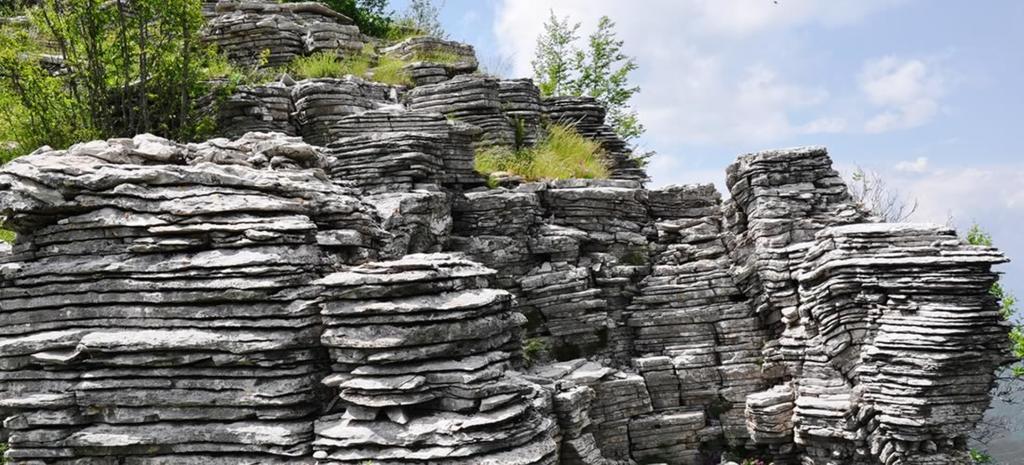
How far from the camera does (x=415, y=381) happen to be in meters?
8.05

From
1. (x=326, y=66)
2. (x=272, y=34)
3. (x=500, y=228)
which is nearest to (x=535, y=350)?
(x=500, y=228)

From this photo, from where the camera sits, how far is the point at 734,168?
16203 mm

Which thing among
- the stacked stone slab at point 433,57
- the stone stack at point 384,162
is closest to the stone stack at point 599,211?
the stone stack at point 384,162

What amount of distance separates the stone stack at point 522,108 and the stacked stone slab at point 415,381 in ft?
38.0

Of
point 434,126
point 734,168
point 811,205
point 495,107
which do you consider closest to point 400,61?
point 495,107

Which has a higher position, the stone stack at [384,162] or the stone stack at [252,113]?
the stone stack at [252,113]

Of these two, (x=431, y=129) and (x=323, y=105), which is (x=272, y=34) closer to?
(x=323, y=105)

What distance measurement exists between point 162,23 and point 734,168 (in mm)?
13850

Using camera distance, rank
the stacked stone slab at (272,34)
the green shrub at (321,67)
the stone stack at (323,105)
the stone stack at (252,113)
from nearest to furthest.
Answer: the stone stack at (252,113), the stone stack at (323,105), the green shrub at (321,67), the stacked stone slab at (272,34)

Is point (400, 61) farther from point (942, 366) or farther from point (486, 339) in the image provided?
point (942, 366)

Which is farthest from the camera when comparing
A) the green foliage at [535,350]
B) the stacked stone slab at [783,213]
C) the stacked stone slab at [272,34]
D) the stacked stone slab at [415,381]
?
the stacked stone slab at [272,34]

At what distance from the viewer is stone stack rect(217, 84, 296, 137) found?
16766 millimetres

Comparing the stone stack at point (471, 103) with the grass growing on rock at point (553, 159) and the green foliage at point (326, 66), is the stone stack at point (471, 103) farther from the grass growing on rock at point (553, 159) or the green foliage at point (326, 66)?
the green foliage at point (326, 66)

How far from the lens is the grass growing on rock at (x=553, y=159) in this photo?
17969mm
